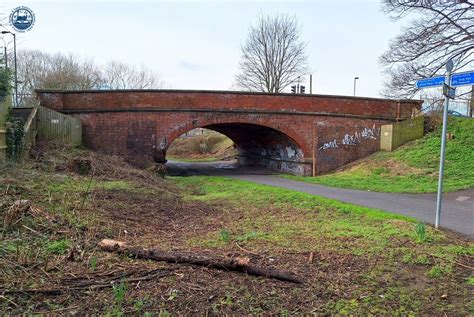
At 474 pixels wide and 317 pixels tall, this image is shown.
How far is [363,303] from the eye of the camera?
3764 mm

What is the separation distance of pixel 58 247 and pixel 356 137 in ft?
61.7

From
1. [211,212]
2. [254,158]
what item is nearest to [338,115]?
[254,158]

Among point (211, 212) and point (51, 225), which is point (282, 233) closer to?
point (211, 212)

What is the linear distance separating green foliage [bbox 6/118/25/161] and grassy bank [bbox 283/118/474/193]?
35.0 feet

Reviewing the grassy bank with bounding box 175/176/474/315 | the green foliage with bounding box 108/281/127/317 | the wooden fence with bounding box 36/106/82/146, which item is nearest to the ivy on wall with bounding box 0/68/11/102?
the wooden fence with bounding box 36/106/82/146

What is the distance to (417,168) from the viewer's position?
16016 millimetres

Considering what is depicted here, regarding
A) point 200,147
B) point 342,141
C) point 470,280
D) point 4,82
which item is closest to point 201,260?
point 470,280

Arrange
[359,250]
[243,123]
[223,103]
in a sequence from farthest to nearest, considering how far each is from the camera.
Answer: [243,123]
[223,103]
[359,250]

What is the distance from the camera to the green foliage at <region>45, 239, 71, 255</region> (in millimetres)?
4372

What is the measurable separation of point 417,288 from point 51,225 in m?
4.63

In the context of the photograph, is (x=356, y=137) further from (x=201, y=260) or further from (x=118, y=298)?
(x=118, y=298)

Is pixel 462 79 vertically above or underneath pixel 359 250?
above

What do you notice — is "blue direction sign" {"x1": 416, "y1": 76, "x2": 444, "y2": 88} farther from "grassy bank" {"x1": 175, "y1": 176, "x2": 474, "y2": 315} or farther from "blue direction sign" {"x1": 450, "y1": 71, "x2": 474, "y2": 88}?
"grassy bank" {"x1": 175, "y1": 176, "x2": 474, "y2": 315}

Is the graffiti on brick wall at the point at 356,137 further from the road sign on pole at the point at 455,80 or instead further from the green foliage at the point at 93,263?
the green foliage at the point at 93,263
